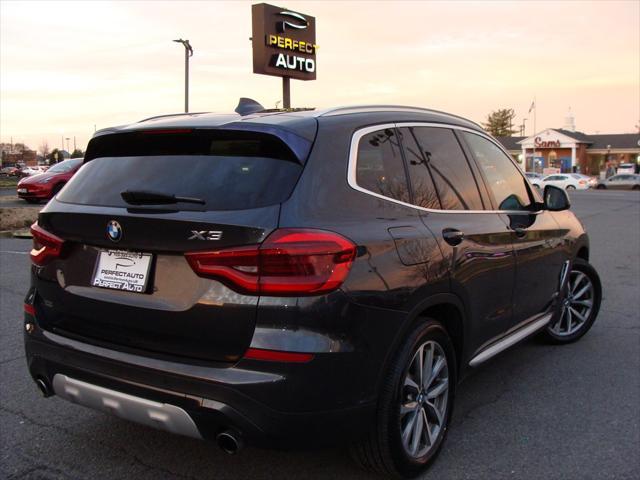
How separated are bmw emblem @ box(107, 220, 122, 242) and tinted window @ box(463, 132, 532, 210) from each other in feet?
→ 7.33

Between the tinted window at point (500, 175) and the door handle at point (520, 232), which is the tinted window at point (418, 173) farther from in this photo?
the door handle at point (520, 232)

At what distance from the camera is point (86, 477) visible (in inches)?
119

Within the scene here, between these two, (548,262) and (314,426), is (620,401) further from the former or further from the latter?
(314,426)

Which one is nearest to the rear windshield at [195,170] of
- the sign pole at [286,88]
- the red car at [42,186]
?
the red car at [42,186]

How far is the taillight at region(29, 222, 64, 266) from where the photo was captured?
293 centimetres

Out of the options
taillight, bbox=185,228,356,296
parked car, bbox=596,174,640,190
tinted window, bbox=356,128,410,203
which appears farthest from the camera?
parked car, bbox=596,174,640,190

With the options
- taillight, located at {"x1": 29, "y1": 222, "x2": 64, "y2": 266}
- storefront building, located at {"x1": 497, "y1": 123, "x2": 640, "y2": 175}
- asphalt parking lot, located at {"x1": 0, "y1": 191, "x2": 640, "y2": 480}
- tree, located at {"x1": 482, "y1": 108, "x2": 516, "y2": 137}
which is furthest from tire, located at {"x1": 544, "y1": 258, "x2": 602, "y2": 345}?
tree, located at {"x1": 482, "y1": 108, "x2": 516, "y2": 137}

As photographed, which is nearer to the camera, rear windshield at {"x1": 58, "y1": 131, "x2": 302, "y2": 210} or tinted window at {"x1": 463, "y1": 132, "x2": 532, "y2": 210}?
rear windshield at {"x1": 58, "y1": 131, "x2": 302, "y2": 210}

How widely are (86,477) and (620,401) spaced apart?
3249 millimetres

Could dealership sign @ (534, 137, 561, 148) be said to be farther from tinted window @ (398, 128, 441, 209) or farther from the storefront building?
tinted window @ (398, 128, 441, 209)

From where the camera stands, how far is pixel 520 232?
157 inches

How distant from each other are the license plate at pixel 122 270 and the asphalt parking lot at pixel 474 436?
1013 millimetres

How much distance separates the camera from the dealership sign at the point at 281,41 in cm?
2358

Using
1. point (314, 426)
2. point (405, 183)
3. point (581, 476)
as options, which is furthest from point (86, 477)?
point (581, 476)
